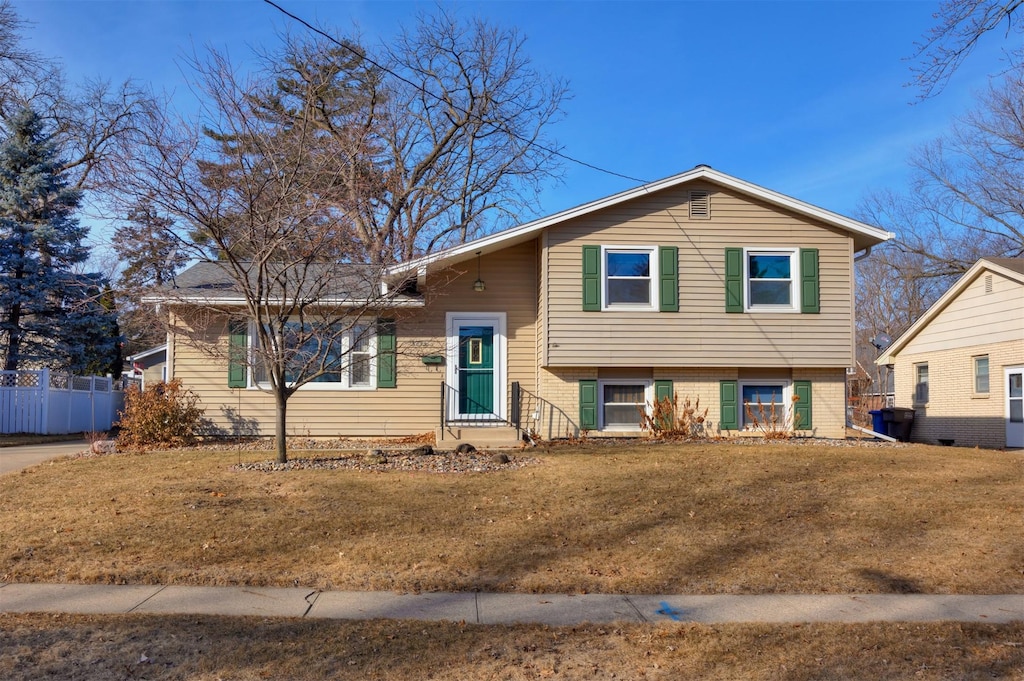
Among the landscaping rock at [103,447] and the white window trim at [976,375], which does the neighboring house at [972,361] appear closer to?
the white window trim at [976,375]

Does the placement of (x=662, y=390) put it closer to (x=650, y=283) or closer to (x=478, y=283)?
(x=650, y=283)

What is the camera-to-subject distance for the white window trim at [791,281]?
15273mm

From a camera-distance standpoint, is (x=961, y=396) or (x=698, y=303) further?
(x=961, y=396)

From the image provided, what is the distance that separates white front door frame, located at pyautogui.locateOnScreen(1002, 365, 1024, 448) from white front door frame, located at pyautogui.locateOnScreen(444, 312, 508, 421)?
37.5ft

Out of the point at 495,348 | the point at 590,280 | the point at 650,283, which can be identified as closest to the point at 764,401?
the point at 650,283

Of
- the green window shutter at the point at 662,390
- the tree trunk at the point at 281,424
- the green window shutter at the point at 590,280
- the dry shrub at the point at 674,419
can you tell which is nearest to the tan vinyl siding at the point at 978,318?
the dry shrub at the point at 674,419

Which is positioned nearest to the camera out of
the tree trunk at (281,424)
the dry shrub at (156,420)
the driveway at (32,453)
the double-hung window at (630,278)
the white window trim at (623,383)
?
the tree trunk at (281,424)

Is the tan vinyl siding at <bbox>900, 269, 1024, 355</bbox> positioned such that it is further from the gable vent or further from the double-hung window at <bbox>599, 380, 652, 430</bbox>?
the double-hung window at <bbox>599, 380, 652, 430</bbox>

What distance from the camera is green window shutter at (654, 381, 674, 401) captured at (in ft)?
50.3

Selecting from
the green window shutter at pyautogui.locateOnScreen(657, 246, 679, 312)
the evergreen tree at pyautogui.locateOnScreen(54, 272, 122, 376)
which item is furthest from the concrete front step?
the evergreen tree at pyautogui.locateOnScreen(54, 272, 122, 376)

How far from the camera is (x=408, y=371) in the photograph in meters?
15.7

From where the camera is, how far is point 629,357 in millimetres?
15000

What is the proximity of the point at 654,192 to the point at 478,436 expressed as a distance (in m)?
5.53

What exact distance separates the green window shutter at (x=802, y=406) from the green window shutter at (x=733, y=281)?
1930 mm
